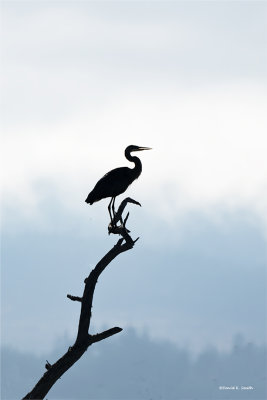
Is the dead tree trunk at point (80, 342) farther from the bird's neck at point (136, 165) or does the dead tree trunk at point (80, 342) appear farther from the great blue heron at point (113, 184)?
the bird's neck at point (136, 165)

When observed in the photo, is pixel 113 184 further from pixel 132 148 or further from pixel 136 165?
pixel 132 148

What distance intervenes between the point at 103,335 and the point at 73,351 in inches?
32.7

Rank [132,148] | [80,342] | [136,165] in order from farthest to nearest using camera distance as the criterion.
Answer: [132,148], [136,165], [80,342]

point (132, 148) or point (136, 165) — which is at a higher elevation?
point (132, 148)

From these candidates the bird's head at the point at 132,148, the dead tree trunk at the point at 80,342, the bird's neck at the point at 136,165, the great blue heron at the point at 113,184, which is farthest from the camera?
the bird's head at the point at 132,148

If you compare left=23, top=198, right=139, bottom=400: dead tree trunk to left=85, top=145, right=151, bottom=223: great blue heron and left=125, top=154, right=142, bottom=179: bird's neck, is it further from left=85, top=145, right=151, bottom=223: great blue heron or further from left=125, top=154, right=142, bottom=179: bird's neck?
left=125, top=154, right=142, bottom=179: bird's neck

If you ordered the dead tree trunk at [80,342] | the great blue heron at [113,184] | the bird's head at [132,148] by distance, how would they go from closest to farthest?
the dead tree trunk at [80,342], the great blue heron at [113,184], the bird's head at [132,148]

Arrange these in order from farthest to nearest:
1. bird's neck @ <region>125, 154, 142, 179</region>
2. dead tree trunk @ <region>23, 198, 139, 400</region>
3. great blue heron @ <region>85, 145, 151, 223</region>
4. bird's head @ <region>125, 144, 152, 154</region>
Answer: bird's head @ <region>125, 144, 152, 154</region>, bird's neck @ <region>125, 154, 142, 179</region>, great blue heron @ <region>85, 145, 151, 223</region>, dead tree trunk @ <region>23, 198, 139, 400</region>

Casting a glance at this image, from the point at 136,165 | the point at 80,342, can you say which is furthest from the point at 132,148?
the point at 80,342

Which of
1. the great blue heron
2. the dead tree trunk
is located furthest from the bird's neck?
the dead tree trunk

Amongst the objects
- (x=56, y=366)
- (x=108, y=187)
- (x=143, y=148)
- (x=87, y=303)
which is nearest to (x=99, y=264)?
(x=87, y=303)

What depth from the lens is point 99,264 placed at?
21.8 m

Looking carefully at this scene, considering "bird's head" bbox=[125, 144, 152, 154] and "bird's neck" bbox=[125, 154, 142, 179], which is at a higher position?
"bird's head" bbox=[125, 144, 152, 154]

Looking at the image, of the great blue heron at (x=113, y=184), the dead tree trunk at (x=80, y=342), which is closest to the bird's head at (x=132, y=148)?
the great blue heron at (x=113, y=184)
